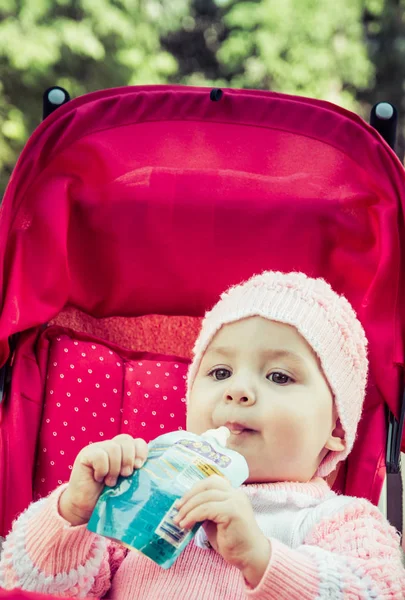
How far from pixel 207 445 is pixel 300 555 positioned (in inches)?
7.5

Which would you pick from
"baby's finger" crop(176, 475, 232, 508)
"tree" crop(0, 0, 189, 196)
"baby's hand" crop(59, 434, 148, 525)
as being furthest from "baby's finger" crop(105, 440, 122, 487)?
"tree" crop(0, 0, 189, 196)

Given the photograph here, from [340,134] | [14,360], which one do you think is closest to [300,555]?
[14,360]

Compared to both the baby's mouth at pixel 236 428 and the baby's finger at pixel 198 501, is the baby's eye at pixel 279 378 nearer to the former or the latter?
the baby's mouth at pixel 236 428

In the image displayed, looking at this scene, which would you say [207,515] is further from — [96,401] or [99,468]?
[96,401]

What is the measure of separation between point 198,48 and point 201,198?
568cm

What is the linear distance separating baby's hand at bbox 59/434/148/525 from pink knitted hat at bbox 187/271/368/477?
39cm

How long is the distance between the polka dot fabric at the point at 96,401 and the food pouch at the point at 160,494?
467 millimetres

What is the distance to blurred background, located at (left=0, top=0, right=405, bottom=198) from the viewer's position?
5.79 meters

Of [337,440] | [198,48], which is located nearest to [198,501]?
[337,440]

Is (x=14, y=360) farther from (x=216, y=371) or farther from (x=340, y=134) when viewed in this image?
(x=340, y=134)

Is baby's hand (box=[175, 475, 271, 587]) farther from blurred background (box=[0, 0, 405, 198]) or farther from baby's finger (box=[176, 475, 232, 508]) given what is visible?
blurred background (box=[0, 0, 405, 198])

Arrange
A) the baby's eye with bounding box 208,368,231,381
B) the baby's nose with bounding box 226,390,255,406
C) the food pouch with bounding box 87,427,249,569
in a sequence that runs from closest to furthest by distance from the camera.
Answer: the food pouch with bounding box 87,427,249,569, the baby's nose with bounding box 226,390,255,406, the baby's eye with bounding box 208,368,231,381

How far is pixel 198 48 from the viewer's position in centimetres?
706

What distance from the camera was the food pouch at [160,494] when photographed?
103 cm
